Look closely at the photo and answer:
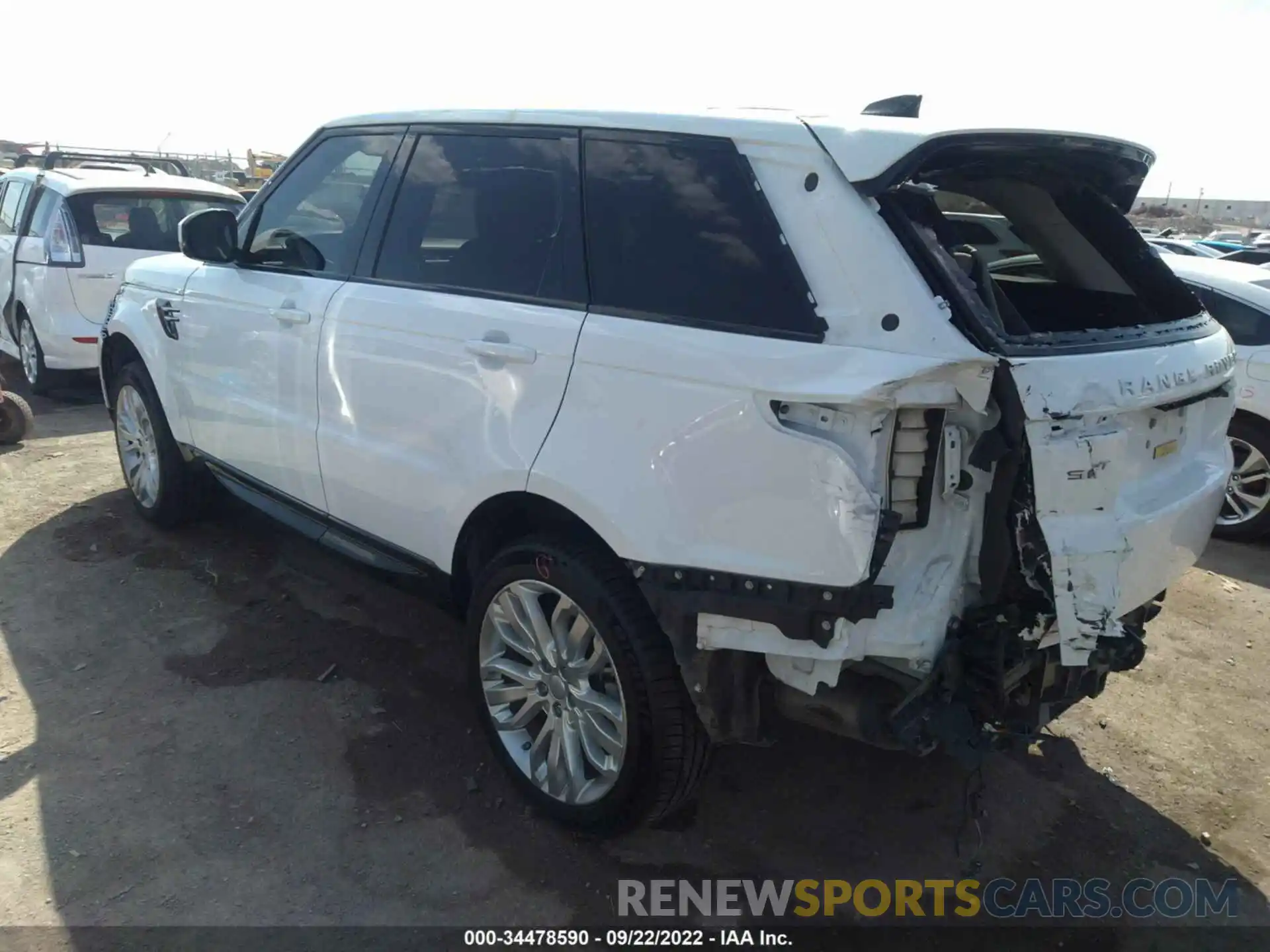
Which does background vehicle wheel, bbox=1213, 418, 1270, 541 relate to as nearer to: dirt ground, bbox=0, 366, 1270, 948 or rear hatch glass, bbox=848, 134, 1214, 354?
dirt ground, bbox=0, 366, 1270, 948

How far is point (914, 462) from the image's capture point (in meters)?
2.19

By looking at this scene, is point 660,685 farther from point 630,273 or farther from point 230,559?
point 230,559

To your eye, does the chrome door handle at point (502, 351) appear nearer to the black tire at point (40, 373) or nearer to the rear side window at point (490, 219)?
the rear side window at point (490, 219)

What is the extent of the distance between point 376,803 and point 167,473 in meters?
2.58

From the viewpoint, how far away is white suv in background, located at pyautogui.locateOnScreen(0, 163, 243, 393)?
752 centimetres

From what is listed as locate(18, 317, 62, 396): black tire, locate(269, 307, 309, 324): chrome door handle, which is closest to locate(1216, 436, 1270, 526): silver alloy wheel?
locate(269, 307, 309, 324): chrome door handle

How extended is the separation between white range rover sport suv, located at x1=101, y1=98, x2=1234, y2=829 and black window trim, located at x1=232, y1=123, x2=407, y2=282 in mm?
28

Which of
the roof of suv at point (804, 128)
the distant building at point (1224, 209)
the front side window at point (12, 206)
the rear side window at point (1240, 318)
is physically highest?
the roof of suv at point (804, 128)

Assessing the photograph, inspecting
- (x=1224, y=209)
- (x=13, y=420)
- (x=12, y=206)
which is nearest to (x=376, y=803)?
(x=13, y=420)

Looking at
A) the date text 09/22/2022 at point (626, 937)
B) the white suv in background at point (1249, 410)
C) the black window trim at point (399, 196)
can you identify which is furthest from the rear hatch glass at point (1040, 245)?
the white suv in background at point (1249, 410)

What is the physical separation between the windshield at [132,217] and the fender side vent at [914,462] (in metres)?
7.20

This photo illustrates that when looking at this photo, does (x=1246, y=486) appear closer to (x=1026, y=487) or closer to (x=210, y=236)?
(x=1026, y=487)

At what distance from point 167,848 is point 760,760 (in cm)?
192

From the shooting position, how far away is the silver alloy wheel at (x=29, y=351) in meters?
7.93
